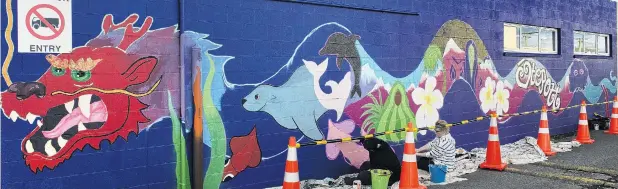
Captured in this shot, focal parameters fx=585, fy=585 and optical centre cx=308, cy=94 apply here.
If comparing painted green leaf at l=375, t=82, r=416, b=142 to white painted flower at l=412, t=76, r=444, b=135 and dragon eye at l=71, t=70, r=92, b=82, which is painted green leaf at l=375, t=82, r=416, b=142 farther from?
dragon eye at l=71, t=70, r=92, b=82

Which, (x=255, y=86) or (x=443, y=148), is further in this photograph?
(x=443, y=148)

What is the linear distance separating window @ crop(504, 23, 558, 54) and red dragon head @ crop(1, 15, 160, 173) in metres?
7.50

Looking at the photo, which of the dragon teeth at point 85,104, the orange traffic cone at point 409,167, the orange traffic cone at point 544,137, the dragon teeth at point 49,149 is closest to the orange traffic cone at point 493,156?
the orange traffic cone at point 544,137

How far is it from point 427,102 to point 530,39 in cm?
399

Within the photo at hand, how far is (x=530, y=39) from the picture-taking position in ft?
38.9

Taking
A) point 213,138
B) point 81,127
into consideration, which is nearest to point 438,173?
point 213,138

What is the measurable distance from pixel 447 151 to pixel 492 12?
3.79 metres

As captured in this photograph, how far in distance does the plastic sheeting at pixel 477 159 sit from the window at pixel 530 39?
6.01 feet

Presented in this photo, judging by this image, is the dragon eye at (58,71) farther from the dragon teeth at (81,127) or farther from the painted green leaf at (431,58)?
the painted green leaf at (431,58)

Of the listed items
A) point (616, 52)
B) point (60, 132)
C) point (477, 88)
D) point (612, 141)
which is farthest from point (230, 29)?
point (616, 52)

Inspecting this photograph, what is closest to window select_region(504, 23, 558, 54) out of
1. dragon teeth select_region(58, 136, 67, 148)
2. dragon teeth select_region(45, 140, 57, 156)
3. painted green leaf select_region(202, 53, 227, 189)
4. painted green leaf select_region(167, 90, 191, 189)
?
painted green leaf select_region(202, 53, 227, 189)

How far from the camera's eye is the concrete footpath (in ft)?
24.9

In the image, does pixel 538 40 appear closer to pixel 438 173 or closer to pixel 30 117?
pixel 438 173

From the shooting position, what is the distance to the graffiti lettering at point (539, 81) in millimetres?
11383
